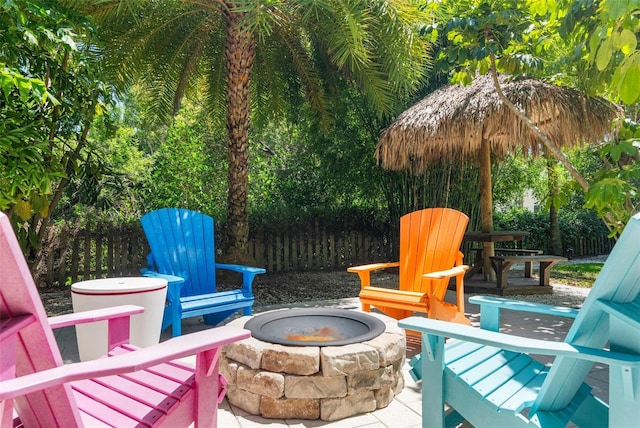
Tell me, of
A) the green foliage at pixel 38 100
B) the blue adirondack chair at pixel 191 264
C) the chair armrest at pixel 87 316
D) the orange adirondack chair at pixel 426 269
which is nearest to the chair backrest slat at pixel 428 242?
the orange adirondack chair at pixel 426 269

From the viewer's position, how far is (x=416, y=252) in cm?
358

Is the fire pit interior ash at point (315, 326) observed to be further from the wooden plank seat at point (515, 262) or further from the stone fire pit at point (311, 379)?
the wooden plank seat at point (515, 262)

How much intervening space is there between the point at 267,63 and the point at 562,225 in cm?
868

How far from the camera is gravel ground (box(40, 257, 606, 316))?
193 inches

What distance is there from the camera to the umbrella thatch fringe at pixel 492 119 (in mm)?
4688

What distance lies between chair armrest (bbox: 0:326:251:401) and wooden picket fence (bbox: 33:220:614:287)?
476 centimetres

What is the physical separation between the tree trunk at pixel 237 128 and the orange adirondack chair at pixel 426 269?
8.37ft

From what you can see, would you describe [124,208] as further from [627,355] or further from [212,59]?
[627,355]

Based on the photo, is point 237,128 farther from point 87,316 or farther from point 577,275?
point 577,275

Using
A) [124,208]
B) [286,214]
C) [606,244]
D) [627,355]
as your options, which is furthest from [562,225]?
[627,355]

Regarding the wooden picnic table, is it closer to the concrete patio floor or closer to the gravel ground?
the gravel ground

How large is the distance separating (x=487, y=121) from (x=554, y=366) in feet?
13.8

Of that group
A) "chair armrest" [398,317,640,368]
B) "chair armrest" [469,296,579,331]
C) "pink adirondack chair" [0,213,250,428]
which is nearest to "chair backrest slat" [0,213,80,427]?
"pink adirondack chair" [0,213,250,428]

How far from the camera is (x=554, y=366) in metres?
1.15
